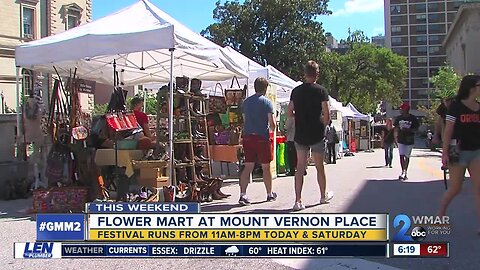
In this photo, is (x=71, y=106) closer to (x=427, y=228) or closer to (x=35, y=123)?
(x=35, y=123)

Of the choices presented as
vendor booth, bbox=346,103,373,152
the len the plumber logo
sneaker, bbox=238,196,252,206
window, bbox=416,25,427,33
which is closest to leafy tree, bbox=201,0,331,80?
vendor booth, bbox=346,103,373,152

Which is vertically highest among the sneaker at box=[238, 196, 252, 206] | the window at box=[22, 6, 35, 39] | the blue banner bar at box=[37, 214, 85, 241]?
the window at box=[22, 6, 35, 39]

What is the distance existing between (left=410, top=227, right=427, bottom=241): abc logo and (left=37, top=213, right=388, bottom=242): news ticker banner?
16.2 inches

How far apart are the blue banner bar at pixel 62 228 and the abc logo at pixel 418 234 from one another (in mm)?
3290

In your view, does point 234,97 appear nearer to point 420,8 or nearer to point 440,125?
point 440,125

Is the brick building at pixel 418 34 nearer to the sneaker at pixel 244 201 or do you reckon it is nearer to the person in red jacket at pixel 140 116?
the person in red jacket at pixel 140 116

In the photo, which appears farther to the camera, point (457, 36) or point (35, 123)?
point (457, 36)

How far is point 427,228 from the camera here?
574 cm

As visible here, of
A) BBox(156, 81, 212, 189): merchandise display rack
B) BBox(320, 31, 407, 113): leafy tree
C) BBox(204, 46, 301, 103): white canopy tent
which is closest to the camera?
BBox(156, 81, 212, 189): merchandise display rack

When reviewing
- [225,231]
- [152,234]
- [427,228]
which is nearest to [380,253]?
[427,228]

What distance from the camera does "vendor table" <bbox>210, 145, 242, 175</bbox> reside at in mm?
11078

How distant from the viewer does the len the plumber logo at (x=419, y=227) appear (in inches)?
206

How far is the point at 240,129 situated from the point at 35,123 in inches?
167

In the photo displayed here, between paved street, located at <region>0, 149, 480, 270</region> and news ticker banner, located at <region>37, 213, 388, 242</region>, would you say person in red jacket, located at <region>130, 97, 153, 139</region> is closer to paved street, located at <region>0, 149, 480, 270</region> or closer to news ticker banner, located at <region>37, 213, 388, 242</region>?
paved street, located at <region>0, 149, 480, 270</region>
